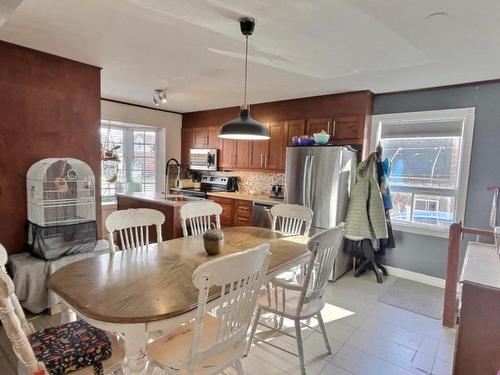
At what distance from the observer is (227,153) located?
5203 millimetres

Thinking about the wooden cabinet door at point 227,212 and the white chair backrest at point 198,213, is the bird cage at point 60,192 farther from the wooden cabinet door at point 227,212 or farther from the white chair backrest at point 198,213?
the wooden cabinet door at point 227,212

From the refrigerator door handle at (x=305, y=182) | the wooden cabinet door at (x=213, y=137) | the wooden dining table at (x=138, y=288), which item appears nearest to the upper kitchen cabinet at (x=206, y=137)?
the wooden cabinet door at (x=213, y=137)

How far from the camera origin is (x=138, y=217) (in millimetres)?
2301

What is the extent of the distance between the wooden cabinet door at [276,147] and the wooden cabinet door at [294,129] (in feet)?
0.23

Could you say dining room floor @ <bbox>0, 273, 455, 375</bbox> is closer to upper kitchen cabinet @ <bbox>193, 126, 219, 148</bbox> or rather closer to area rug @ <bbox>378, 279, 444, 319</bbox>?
area rug @ <bbox>378, 279, 444, 319</bbox>

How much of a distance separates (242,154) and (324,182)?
1.85m

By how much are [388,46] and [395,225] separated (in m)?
2.32

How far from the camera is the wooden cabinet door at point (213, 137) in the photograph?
17.5 feet

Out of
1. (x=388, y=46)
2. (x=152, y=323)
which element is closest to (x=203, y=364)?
(x=152, y=323)

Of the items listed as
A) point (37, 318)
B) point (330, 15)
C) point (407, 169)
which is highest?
point (330, 15)

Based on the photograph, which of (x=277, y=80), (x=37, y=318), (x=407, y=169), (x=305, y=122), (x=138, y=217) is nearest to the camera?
(x=138, y=217)

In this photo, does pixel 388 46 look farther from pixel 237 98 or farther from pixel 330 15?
pixel 237 98

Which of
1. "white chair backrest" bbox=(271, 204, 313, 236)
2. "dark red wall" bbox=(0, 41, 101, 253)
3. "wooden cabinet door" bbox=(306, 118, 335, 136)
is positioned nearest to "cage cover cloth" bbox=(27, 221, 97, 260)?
"dark red wall" bbox=(0, 41, 101, 253)

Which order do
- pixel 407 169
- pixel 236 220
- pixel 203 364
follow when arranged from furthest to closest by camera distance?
pixel 236 220
pixel 407 169
pixel 203 364
